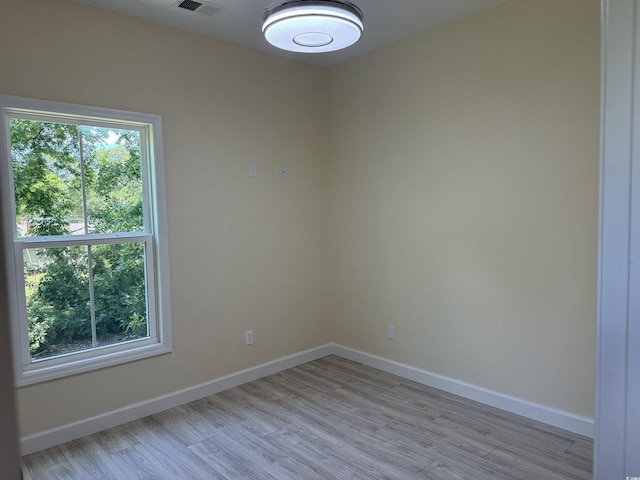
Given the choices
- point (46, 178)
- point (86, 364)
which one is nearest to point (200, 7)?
point (46, 178)

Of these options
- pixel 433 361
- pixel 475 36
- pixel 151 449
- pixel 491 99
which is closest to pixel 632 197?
pixel 491 99

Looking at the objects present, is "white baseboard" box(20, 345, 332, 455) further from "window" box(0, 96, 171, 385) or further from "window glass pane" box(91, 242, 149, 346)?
"window glass pane" box(91, 242, 149, 346)

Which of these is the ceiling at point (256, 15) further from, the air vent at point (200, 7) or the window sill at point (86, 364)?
the window sill at point (86, 364)

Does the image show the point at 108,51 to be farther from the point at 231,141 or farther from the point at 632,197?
the point at 632,197

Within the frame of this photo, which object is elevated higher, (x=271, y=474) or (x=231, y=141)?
(x=231, y=141)

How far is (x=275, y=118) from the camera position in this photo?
12.2 ft

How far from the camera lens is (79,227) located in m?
2.77

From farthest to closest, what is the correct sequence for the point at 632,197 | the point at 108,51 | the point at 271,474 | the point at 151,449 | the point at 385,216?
the point at 385,216
the point at 108,51
the point at 151,449
the point at 271,474
the point at 632,197

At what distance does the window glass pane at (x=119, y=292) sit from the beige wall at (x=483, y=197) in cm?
187

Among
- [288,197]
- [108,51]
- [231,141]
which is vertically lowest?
[288,197]

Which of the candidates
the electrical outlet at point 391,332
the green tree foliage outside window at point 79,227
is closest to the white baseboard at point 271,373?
the electrical outlet at point 391,332

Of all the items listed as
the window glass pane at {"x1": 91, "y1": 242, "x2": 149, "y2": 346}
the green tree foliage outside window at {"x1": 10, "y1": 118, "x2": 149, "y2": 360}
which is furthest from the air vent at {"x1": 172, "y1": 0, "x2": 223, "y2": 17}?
the window glass pane at {"x1": 91, "y1": 242, "x2": 149, "y2": 346}

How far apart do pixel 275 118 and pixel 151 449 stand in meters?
2.68

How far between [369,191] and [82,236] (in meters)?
2.28
